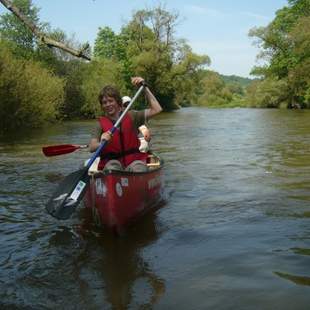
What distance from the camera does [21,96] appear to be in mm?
20141

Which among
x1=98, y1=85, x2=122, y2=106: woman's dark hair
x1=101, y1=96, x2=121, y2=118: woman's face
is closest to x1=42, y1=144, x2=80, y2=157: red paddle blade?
x1=101, y1=96, x2=121, y2=118: woman's face

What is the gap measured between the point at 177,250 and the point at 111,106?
197cm

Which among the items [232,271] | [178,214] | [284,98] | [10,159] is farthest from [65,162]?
[284,98]

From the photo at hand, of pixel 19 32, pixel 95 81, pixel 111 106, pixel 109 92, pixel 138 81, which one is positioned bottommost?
pixel 111 106

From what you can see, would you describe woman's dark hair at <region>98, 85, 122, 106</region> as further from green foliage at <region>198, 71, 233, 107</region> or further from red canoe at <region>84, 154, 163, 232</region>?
green foliage at <region>198, 71, 233, 107</region>

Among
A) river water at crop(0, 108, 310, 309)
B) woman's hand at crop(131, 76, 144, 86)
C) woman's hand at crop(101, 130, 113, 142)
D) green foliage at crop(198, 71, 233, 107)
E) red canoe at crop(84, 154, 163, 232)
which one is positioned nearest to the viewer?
river water at crop(0, 108, 310, 309)

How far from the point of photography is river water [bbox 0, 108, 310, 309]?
3.79 metres

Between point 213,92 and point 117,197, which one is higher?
point 213,92

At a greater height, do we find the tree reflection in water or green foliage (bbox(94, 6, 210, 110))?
green foliage (bbox(94, 6, 210, 110))

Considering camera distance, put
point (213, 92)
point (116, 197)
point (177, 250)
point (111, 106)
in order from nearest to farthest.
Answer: point (177, 250), point (116, 197), point (111, 106), point (213, 92)

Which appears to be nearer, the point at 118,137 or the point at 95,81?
the point at 118,137

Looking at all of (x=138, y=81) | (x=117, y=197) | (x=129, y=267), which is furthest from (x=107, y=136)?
Answer: (x=129, y=267)

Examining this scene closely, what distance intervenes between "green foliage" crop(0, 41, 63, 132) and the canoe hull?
566 inches

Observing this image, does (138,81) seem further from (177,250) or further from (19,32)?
(19,32)
